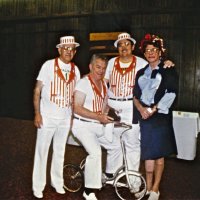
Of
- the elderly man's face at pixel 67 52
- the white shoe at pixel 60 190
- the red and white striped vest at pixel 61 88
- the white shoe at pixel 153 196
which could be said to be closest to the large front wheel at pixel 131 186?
the white shoe at pixel 153 196

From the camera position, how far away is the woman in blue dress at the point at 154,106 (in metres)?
2.80

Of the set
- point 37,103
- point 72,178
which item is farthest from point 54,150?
point 37,103

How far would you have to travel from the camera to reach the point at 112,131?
2.92 meters

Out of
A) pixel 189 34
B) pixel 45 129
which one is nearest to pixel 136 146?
pixel 45 129

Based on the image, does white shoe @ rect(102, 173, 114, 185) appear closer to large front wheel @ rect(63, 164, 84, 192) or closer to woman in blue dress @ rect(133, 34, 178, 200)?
large front wheel @ rect(63, 164, 84, 192)

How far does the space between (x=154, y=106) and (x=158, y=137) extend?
0.84 ft

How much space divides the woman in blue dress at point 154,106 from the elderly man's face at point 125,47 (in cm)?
15

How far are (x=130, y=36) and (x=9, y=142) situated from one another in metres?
1.93

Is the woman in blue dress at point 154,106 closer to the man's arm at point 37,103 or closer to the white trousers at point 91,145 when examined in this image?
the white trousers at point 91,145

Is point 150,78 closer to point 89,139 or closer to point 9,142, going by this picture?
point 89,139

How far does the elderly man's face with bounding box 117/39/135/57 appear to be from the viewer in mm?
2955

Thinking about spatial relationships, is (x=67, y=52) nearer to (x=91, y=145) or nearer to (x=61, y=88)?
(x=61, y=88)

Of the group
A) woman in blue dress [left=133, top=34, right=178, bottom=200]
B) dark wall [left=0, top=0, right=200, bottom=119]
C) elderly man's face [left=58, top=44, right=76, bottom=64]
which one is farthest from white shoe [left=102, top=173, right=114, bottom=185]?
elderly man's face [left=58, top=44, right=76, bottom=64]

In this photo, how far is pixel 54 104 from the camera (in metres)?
2.93
